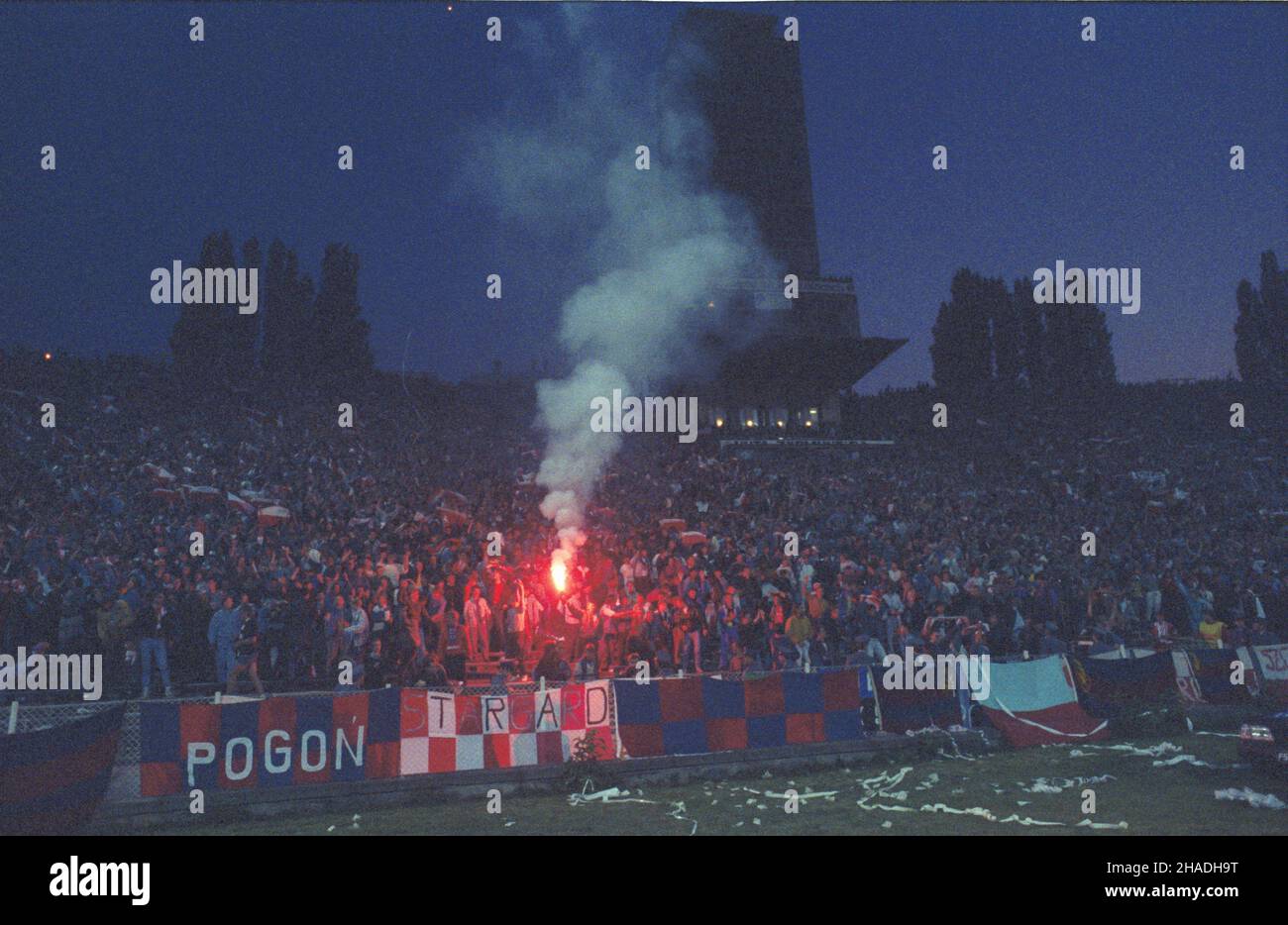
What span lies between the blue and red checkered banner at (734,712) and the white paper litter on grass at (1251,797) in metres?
4.59

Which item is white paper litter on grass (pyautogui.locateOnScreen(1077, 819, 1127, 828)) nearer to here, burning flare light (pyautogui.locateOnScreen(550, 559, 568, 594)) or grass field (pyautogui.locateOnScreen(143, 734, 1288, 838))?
grass field (pyautogui.locateOnScreen(143, 734, 1288, 838))

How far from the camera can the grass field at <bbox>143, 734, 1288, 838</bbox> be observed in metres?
10.7

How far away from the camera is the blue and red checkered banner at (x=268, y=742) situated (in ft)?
35.2

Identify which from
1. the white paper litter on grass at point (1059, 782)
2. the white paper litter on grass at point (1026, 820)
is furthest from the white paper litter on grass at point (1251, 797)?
the white paper litter on grass at point (1026, 820)

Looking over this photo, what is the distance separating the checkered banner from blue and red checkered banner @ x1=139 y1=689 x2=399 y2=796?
11.6 inches

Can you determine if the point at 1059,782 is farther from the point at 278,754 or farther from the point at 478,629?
the point at 278,754

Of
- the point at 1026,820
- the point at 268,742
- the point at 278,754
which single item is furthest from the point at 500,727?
the point at 1026,820

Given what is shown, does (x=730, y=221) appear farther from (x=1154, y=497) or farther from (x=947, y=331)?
(x=947, y=331)

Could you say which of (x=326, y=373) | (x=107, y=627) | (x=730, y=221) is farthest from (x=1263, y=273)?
(x=107, y=627)

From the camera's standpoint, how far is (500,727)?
40.1 feet

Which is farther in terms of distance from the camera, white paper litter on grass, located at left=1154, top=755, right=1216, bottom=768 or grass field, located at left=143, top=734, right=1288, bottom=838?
white paper litter on grass, located at left=1154, top=755, right=1216, bottom=768

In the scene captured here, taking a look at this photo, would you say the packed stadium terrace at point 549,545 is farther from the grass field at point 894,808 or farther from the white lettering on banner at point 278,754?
the grass field at point 894,808

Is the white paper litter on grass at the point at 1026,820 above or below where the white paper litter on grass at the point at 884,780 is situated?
below

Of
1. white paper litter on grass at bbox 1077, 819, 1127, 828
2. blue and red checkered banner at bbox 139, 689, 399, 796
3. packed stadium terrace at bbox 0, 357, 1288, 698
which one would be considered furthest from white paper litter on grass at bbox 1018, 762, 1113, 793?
blue and red checkered banner at bbox 139, 689, 399, 796
